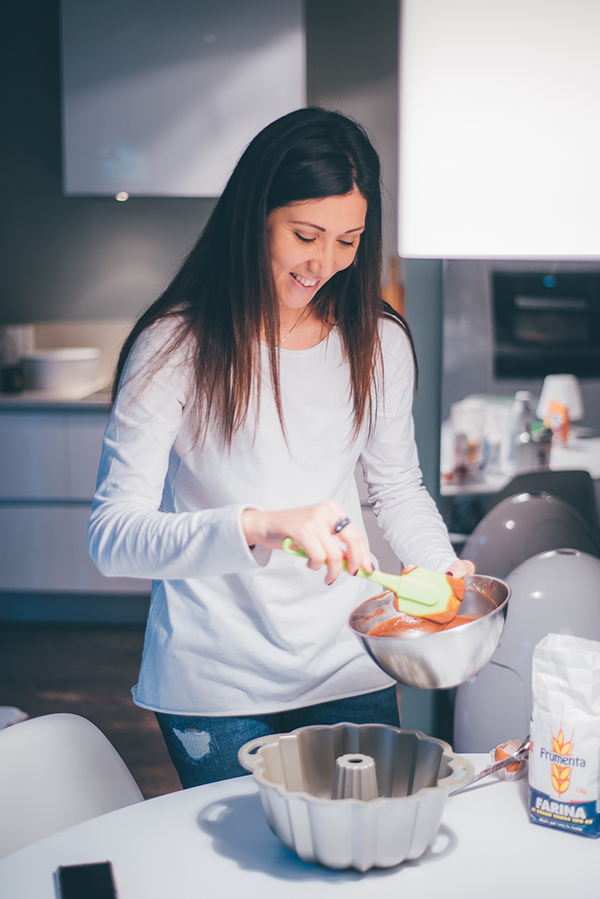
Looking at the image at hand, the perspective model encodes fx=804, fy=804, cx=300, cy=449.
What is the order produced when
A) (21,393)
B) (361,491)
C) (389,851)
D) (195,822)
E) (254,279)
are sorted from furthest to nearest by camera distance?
(21,393) → (361,491) → (254,279) → (195,822) → (389,851)

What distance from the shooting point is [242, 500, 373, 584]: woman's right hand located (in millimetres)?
705

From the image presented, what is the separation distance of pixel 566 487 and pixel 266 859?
135cm

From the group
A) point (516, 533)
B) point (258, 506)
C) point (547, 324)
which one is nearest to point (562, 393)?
point (547, 324)

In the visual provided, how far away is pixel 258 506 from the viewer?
88 cm

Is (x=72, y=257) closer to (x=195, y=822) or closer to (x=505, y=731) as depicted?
(x=505, y=731)

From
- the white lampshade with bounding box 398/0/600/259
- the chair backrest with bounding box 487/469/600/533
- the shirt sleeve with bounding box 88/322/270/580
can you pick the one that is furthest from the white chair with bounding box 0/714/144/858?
the chair backrest with bounding box 487/469/600/533

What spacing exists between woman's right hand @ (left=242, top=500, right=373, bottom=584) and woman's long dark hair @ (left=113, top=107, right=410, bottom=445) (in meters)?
0.24

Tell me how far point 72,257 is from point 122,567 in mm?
2915

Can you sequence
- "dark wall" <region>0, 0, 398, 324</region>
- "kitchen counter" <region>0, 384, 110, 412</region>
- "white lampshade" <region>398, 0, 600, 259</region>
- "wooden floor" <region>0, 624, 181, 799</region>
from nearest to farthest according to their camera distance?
"white lampshade" <region>398, 0, 600, 259</region>, "wooden floor" <region>0, 624, 181, 799</region>, "kitchen counter" <region>0, 384, 110, 412</region>, "dark wall" <region>0, 0, 398, 324</region>

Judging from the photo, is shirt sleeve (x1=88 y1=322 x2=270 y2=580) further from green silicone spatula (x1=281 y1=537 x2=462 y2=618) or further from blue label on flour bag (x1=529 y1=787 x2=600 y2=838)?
blue label on flour bag (x1=529 y1=787 x2=600 y2=838)

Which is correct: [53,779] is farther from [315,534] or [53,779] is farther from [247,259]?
[247,259]

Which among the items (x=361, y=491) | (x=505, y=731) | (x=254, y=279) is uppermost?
(x=254, y=279)

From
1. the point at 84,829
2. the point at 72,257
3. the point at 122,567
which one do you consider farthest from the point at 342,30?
the point at 84,829

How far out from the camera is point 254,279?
95 cm
